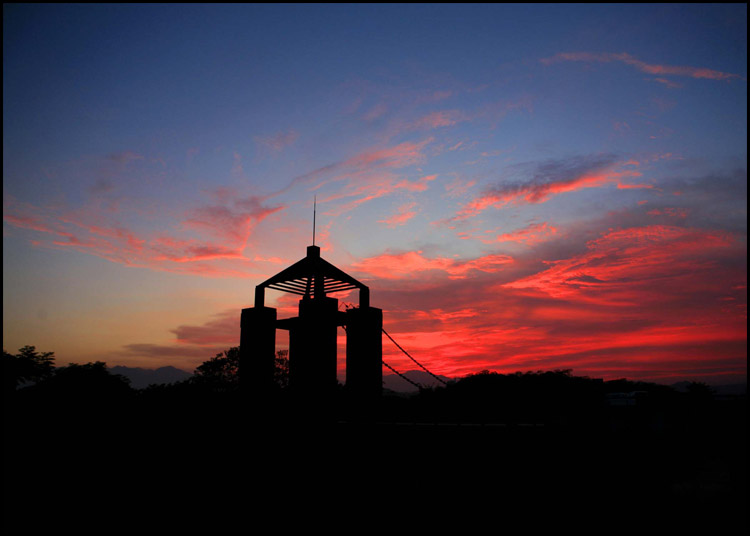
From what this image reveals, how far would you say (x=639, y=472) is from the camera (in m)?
15.3

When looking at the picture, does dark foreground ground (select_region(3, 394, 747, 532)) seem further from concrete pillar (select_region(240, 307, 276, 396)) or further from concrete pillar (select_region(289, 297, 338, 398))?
concrete pillar (select_region(289, 297, 338, 398))

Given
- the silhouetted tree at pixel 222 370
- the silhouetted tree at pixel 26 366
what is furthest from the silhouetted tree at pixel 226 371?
the silhouetted tree at pixel 26 366

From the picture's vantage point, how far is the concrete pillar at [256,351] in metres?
27.7

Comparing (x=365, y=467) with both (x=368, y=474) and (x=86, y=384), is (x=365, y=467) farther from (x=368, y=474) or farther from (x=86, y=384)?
(x=86, y=384)

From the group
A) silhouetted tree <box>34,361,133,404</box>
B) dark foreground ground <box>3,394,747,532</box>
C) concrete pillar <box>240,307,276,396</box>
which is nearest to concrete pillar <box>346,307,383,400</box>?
concrete pillar <box>240,307,276,396</box>

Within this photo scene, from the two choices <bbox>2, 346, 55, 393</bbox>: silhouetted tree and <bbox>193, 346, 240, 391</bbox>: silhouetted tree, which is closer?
<bbox>2, 346, 55, 393</bbox>: silhouetted tree

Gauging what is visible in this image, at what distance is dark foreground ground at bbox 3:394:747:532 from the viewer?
15094 millimetres

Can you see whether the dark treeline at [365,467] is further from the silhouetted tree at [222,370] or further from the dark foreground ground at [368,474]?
the silhouetted tree at [222,370]

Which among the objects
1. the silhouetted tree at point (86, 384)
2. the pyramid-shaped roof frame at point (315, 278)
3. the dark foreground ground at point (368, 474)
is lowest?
the dark foreground ground at point (368, 474)

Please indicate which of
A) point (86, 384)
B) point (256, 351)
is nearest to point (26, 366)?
point (86, 384)

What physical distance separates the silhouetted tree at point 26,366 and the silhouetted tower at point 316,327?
14.1 m

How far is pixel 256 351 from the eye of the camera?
27.9 m

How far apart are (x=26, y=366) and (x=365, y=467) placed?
940 inches

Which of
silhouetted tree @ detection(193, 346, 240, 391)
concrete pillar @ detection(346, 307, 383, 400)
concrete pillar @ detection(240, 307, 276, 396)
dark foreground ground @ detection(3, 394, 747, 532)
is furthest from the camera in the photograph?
silhouetted tree @ detection(193, 346, 240, 391)
